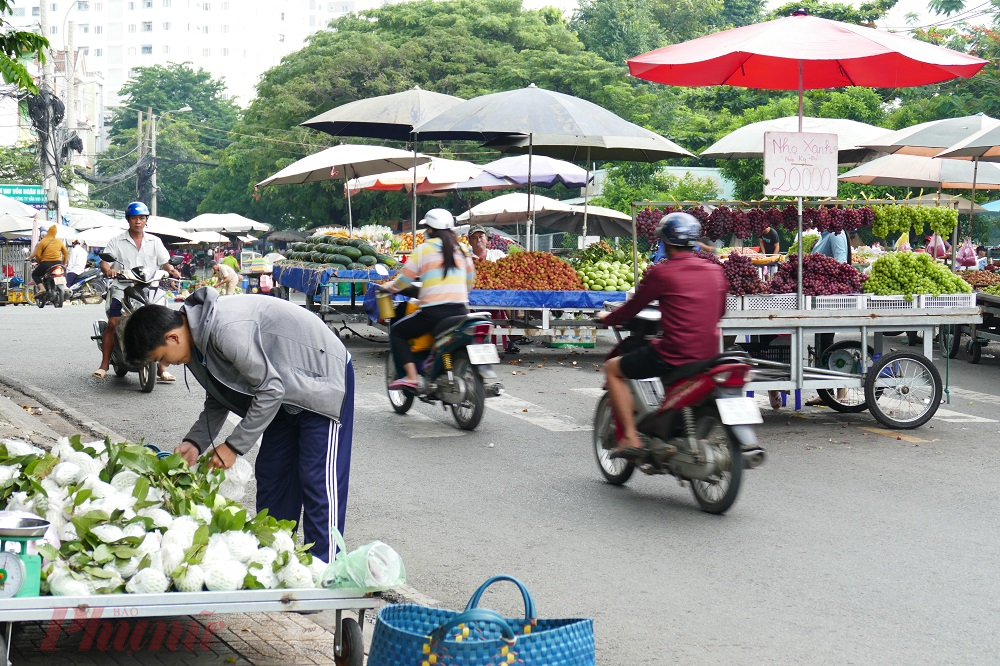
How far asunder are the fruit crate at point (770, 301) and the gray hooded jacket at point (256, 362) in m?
5.50

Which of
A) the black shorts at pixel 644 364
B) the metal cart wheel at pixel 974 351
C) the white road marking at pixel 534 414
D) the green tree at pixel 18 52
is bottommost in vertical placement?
the white road marking at pixel 534 414

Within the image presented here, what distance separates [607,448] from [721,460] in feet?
3.54

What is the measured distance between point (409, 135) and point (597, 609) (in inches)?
516

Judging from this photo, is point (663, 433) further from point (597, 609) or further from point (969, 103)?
point (969, 103)

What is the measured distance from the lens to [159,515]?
168 inches

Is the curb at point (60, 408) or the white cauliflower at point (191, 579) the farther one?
the curb at point (60, 408)

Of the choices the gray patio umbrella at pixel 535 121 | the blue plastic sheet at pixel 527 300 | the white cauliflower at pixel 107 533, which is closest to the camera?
the white cauliflower at pixel 107 533

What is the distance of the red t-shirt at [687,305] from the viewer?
6.82m

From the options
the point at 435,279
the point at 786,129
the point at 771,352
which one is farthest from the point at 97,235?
the point at 771,352

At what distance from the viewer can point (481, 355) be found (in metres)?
9.34

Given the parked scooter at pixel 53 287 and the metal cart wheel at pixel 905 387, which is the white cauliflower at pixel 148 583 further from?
the parked scooter at pixel 53 287

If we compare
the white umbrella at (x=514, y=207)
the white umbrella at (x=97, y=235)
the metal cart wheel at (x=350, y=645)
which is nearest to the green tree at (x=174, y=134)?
the white umbrella at (x=97, y=235)

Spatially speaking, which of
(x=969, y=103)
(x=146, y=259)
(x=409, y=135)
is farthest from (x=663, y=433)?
(x=969, y=103)

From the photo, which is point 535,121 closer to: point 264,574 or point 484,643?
point 264,574
